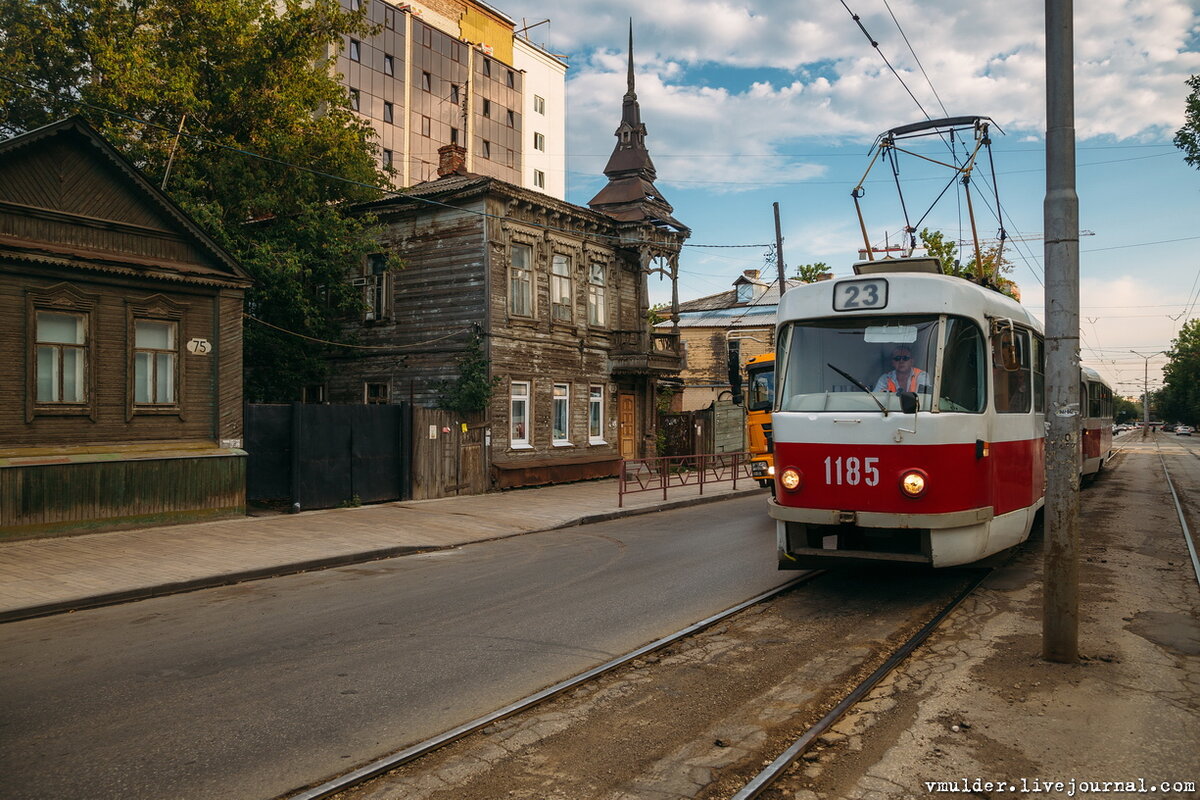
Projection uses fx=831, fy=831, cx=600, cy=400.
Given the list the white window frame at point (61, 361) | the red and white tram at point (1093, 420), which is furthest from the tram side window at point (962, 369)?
the white window frame at point (61, 361)

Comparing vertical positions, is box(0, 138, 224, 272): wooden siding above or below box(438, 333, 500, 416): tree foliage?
above

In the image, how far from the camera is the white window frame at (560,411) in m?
24.0

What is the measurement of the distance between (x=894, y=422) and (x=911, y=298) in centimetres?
121

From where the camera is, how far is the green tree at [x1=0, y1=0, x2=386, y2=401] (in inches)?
778

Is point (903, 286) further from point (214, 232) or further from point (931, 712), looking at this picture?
point (214, 232)

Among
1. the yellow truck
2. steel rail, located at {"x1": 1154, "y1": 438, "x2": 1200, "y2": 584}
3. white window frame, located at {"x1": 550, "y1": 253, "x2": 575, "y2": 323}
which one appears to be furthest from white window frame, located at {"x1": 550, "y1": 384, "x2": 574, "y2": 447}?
steel rail, located at {"x1": 1154, "y1": 438, "x2": 1200, "y2": 584}

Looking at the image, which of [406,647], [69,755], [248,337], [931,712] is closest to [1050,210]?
[931,712]

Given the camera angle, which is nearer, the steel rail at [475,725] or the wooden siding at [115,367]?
the steel rail at [475,725]

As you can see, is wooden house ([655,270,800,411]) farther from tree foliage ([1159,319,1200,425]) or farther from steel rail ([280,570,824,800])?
tree foliage ([1159,319,1200,425])

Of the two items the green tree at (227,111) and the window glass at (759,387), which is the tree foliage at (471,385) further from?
the window glass at (759,387)

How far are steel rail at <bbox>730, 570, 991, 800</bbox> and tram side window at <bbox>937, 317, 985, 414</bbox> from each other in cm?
192

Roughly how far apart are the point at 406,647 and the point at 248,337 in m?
16.9

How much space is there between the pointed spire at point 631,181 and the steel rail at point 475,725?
21259 millimetres

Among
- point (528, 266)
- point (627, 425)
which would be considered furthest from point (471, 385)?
point (627, 425)
